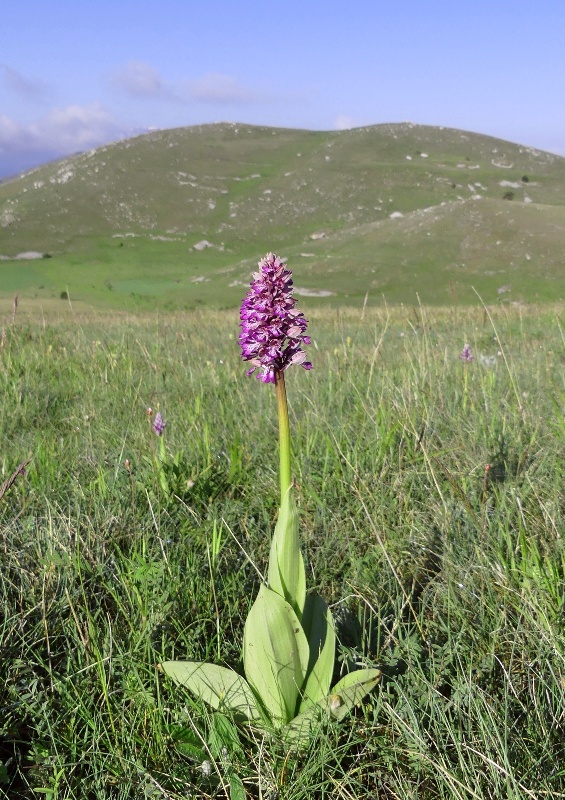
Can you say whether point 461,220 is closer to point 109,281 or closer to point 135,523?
point 109,281

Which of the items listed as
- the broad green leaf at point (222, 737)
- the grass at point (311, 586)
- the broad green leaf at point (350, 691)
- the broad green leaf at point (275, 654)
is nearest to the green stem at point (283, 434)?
the broad green leaf at point (275, 654)

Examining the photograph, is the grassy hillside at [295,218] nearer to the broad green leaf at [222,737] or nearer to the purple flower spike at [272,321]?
the purple flower spike at [272,321]

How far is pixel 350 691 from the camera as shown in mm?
1641

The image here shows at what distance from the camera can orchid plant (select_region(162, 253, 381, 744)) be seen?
1.59 m

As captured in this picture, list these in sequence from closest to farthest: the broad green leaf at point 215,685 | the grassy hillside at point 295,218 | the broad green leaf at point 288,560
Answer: the broad green leaf at point 288,560, the broad green leaf at point 215,685, the grassy hillside at point 295,218

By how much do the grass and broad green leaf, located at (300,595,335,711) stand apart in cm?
11

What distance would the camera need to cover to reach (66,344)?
24.4 ft

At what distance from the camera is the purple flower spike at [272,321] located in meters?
1.61

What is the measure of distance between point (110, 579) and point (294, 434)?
1.60 metres

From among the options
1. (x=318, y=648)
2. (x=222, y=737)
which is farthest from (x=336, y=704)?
(x=222, y=737)

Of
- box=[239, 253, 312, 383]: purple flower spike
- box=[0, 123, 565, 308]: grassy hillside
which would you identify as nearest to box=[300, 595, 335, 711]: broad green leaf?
box=[239, 253, 312, 383]: purple flower spike

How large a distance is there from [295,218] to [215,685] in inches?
1965

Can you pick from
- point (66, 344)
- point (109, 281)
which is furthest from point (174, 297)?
point (66, 344)

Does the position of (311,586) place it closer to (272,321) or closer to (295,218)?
(272,321)
